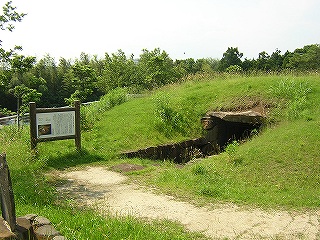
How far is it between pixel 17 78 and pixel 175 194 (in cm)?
1579

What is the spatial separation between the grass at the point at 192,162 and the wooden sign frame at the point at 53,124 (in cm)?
50

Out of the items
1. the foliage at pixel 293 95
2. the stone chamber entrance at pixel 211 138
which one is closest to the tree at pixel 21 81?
the stone chamber entrance at pixel 211 138

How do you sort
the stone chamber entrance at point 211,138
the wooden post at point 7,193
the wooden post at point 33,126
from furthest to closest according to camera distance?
1. the stone chamber entrance at point 211,138
2. the wooden post at point 33,126
3. the wooden post at point 7,193

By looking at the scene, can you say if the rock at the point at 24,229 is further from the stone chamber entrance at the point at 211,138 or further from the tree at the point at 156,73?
the tree at the point at 156,73

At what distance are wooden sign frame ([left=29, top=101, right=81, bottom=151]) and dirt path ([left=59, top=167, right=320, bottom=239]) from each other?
2.57 meters

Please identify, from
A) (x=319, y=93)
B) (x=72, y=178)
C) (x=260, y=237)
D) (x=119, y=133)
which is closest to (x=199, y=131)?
(x=119, y=133)

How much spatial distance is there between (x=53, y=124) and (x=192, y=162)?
13.9 ft

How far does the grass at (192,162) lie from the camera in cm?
544

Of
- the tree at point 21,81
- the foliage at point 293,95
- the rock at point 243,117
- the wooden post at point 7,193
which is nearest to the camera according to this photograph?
the wooden post at point 7,193

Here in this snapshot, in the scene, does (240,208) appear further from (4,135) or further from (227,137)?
(4,135)

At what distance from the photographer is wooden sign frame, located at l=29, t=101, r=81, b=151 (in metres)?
9.59

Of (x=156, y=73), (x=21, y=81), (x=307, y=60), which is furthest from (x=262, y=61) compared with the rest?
(x=21, y=81)

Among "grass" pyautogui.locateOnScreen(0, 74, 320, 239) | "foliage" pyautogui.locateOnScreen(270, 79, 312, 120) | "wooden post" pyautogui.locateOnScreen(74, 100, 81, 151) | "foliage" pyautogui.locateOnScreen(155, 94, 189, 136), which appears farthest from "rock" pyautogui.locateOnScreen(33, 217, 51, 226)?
"foliage" pyautogui.locateOnScreen(270, 79, 312, 120)

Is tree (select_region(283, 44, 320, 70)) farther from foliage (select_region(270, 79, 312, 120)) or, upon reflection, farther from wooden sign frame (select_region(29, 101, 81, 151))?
wooden sign frame (select_region(29, 101, 81, 151))
